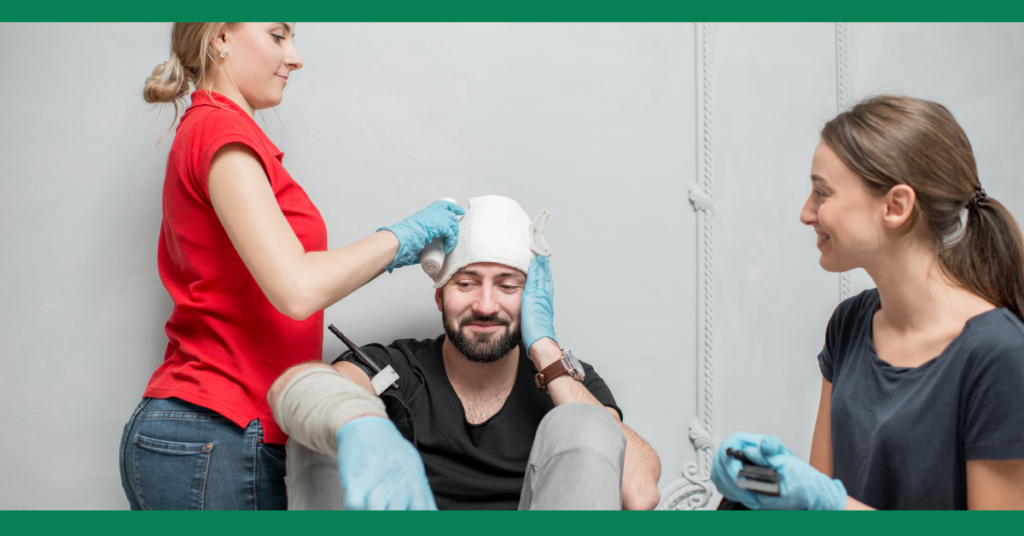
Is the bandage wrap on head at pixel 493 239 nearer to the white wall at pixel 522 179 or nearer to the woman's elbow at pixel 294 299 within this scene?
the white wall at pixel 522 179

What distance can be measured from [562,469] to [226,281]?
0.78 meters

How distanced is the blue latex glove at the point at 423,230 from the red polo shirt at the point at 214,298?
0.69 feet

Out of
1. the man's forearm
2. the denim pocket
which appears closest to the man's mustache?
the man's forearm

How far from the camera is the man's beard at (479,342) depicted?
161 cm

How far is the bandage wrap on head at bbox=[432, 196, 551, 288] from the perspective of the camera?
1.60 metres

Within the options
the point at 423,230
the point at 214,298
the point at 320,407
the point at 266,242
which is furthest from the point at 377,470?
the point at 423,230

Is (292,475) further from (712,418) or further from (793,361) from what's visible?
(793,361)

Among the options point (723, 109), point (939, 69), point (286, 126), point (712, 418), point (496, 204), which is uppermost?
point (939, 69)

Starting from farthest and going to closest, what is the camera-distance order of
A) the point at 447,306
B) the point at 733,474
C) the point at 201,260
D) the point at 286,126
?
the point at 286,126
the point at 447,306
the point at 201,260
the point at 733,474

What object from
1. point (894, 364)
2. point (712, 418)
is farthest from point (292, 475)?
point (712, 418)

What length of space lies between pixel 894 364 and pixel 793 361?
862 mm

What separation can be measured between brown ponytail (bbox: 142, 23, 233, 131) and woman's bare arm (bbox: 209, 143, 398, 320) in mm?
321

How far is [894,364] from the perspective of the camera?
128 centimetres

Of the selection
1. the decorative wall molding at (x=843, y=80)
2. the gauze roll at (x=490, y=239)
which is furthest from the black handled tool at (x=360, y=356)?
the decorative wall molding at (x=843, y=80)
